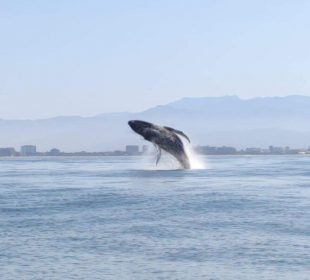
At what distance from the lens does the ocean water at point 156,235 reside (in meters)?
23.9

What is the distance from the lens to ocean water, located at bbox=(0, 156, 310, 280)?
2389 centimetres

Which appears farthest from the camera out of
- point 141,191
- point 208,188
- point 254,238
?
point 208,188

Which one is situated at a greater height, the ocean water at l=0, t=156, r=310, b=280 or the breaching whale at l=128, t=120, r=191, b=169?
the breaching whale at l=128, t=120, r=191, b=169

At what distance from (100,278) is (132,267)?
162 centimetres

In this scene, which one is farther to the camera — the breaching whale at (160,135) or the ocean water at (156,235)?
the breaching whale at (160,135)

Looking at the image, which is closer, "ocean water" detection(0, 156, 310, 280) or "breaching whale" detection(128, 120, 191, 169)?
"ocean water" detection(0, 156, 310, 280)

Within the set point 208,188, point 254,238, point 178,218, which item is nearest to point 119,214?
point 178,218

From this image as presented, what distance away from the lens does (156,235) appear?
2991cm

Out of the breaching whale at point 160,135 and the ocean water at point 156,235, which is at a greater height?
the breaching whale at point 160,135

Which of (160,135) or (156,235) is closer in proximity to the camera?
(156,235)

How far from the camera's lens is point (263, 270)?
2359cm

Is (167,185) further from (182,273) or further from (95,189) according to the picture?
(182,273)

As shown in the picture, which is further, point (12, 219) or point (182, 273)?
point (12, 219)

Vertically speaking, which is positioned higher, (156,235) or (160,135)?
(160,135)
